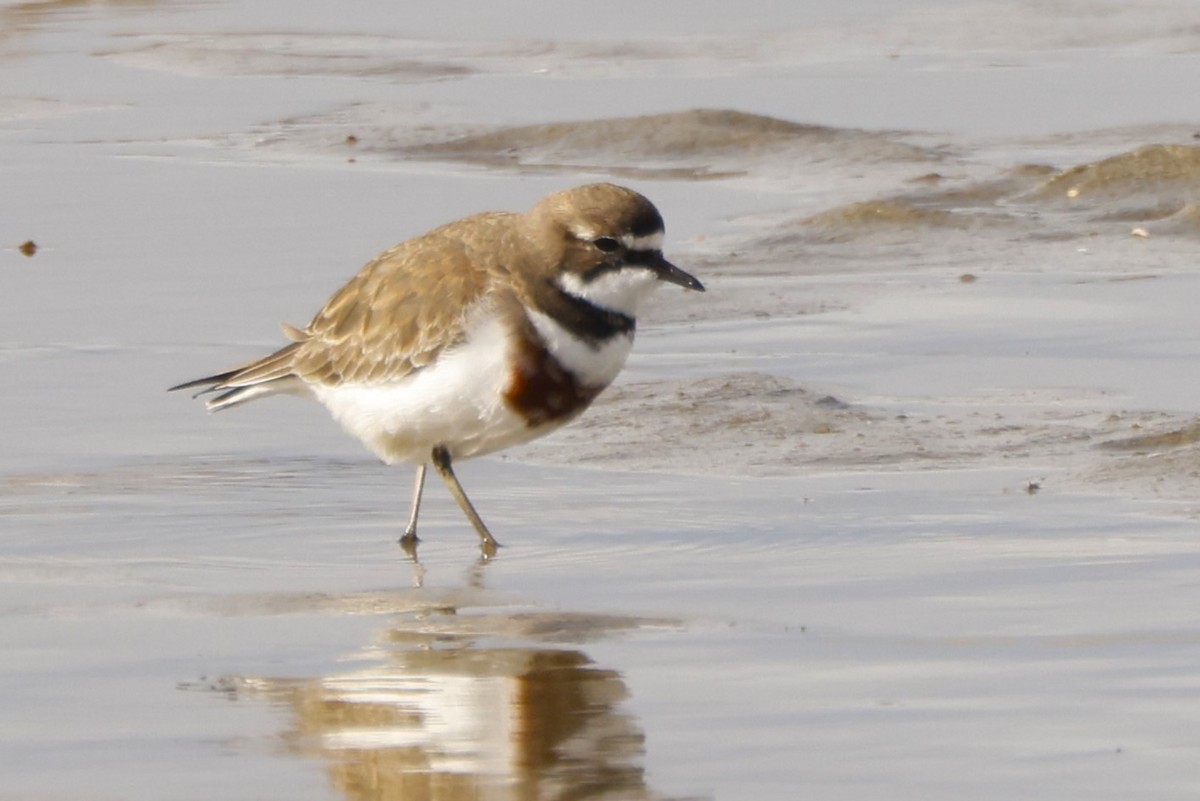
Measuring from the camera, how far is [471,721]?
5324 mm

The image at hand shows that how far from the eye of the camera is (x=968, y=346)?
9.56 metres

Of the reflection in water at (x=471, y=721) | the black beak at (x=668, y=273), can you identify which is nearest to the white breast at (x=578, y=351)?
the black beak at (x=668, y=273)

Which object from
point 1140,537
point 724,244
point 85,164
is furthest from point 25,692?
point 85,164

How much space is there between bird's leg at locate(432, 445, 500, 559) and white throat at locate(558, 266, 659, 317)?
2.22ft

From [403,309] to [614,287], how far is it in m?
0.69

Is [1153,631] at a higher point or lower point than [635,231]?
lower

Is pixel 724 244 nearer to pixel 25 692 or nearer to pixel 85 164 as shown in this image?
pixel 85 164

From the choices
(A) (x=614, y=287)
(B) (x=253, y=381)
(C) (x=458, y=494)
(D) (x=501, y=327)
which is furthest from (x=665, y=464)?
(B) (x=253, y=381)

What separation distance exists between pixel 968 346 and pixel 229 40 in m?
10.1

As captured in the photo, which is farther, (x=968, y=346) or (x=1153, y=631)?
(x=968, y=346)

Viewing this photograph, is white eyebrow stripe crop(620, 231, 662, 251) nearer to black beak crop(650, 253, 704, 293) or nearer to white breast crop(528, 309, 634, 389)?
black beak crop(650, 253, 704, 293)

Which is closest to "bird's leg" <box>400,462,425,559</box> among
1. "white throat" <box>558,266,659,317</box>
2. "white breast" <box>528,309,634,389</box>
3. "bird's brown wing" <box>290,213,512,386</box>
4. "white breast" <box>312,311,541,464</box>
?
"white breast" <box>312,311,541,464</box>

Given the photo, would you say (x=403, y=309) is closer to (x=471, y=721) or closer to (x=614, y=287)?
(x=614, y=287)

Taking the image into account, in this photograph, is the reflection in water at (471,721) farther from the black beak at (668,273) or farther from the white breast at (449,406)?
the black beak at (668,273)
